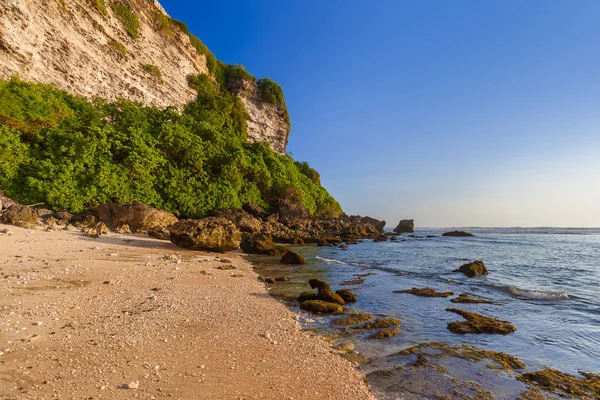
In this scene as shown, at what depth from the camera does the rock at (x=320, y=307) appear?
7.14 metres

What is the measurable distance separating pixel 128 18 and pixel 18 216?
29827 millimetres

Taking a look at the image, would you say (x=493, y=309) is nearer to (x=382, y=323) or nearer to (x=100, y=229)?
(x=382, y=323)

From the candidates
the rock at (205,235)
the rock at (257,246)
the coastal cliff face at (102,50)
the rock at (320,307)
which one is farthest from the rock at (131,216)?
the rock at (320,307)

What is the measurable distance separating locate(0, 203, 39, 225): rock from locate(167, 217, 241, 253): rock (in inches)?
280

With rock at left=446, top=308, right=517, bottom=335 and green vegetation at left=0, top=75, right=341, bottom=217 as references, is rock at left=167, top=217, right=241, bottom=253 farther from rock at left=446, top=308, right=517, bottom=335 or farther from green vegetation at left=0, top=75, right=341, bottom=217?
rock at left=446, top=308, right=517, bottom=335

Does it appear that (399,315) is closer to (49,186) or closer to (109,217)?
(109,217)

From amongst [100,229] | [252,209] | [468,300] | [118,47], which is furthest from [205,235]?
[118,47]

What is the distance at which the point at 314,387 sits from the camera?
3.71 metres

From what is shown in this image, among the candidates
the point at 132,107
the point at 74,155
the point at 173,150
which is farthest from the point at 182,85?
the point at 74,155

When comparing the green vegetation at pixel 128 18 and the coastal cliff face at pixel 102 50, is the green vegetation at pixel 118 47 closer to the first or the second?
the coastal cliff face at pixel 102 50

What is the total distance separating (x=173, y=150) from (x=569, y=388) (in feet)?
96.0

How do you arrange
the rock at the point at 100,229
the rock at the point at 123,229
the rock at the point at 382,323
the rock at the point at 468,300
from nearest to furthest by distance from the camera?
the rock at the point at 382,323 → the rock at the point at 468,300 → the rock at the point at 100,229 → the rock at the point at 123,229

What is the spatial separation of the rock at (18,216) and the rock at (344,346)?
56.6ft

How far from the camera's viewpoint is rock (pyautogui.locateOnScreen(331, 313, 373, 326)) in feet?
21.2
